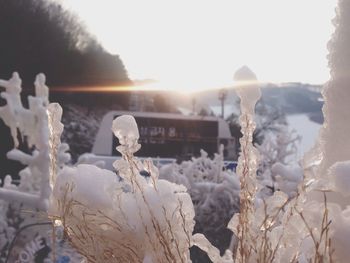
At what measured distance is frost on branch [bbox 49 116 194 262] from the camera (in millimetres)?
1825

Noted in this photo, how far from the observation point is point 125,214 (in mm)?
1841

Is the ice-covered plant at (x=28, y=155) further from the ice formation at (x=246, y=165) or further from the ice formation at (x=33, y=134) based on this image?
the ice formation at (x=246, y=165)

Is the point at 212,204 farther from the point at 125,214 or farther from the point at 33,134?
the point at 125,214

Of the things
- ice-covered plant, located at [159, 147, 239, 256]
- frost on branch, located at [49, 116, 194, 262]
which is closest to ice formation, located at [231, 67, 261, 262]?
frost on branch, located at [49, 116, 194, 262]

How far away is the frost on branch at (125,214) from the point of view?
5.99 feet

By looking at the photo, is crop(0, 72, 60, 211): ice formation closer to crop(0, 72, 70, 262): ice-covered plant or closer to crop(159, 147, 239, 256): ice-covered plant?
crop(0, 72, 70, 262): ice-covered plant

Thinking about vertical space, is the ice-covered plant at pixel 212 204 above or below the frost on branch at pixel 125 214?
below

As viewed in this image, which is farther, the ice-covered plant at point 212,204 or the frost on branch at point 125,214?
the ice-covered plant at point 212,204

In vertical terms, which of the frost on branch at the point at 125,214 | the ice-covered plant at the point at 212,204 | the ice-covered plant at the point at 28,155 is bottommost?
the ice-covered plant at the point at 212,204

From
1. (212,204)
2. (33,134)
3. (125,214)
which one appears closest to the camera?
(125,214)

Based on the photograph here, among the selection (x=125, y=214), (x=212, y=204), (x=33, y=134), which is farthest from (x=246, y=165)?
(x=212, y=204)

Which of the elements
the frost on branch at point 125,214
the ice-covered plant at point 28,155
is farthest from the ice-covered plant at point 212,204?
the frost on branch at point 125,214

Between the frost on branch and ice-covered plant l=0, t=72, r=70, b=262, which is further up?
the frost on branch

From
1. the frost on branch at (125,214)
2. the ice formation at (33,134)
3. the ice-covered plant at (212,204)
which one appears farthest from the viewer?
the ice-covered plant at (212,204)
